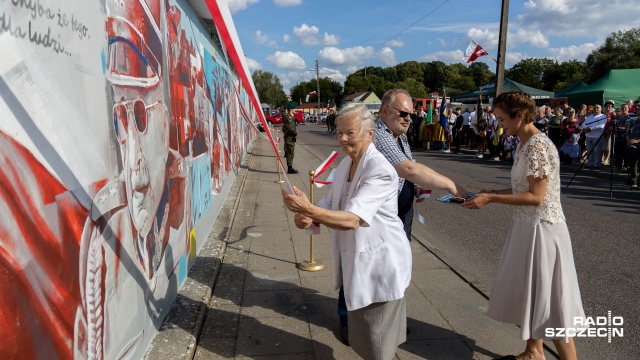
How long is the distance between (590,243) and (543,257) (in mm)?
4144

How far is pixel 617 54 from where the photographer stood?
45.3m

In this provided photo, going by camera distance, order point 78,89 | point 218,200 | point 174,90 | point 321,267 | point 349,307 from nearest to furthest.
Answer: point 78,89 → point 349,307 → point 174,90 → point 321,267 → point 218,200

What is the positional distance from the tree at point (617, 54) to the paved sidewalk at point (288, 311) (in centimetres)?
4583

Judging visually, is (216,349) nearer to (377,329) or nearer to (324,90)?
(377,329)

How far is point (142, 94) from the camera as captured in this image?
329 cm

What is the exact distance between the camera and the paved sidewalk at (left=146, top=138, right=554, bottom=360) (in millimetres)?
3596

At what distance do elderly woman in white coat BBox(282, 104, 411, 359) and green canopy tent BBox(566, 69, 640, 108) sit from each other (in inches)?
759

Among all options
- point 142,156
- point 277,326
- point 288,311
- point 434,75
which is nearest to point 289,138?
point 288,311

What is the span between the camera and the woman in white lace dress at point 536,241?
3.10 meters

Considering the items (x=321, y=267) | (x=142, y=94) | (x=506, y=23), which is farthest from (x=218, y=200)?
(x=506, y=23)

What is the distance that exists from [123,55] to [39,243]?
1.45 metres

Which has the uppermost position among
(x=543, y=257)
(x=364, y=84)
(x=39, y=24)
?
(x=364, y=84)

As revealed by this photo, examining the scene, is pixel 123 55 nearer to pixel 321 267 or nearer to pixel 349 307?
pixel 349 307

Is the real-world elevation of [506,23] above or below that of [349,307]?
above
